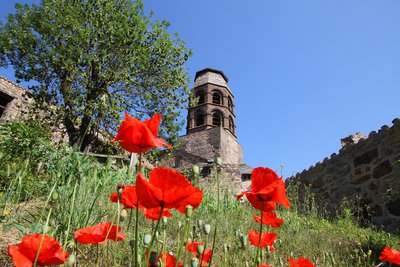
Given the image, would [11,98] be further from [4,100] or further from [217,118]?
[217,118]

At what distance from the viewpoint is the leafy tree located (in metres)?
9.53

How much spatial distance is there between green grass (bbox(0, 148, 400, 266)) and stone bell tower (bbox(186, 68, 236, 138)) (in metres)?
20.8

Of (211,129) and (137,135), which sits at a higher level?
(211,129)

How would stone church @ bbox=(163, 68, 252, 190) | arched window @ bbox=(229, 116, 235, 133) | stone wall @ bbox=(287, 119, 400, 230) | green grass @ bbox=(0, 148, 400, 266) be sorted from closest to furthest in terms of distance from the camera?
green grass @ bbox=(0, 148, 400, 266)
stone wall @ bbox=(287, 119, 400, 230)
stone church @ bbox=(163, 68, 252, 190)
arched window @ bbox=(229, 116, 235, 133)

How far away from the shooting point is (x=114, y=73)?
9.86 meters

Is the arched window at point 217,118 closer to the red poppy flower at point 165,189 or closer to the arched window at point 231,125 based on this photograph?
the arched window at point 231,125

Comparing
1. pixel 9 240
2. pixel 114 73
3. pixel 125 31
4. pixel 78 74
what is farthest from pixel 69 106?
pixel 9 240

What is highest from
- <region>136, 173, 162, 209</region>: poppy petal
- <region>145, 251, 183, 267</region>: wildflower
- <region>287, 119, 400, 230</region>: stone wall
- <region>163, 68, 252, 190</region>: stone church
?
<region>163, 68, 252, 190</region>: stone church

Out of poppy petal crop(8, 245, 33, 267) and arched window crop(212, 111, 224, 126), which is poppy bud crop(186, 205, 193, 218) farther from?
arched window crop(212, 111, 224, 126)

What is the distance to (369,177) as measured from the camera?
5.73 m

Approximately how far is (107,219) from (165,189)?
6.95ft

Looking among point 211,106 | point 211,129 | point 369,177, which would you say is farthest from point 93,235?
point 211,106

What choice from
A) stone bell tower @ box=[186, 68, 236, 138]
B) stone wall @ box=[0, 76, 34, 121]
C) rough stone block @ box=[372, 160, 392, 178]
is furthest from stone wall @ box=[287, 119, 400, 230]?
stone bell tower @ box=[186, 68, 236, 138]

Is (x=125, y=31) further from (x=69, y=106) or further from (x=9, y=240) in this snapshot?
(x=9, y=240)
